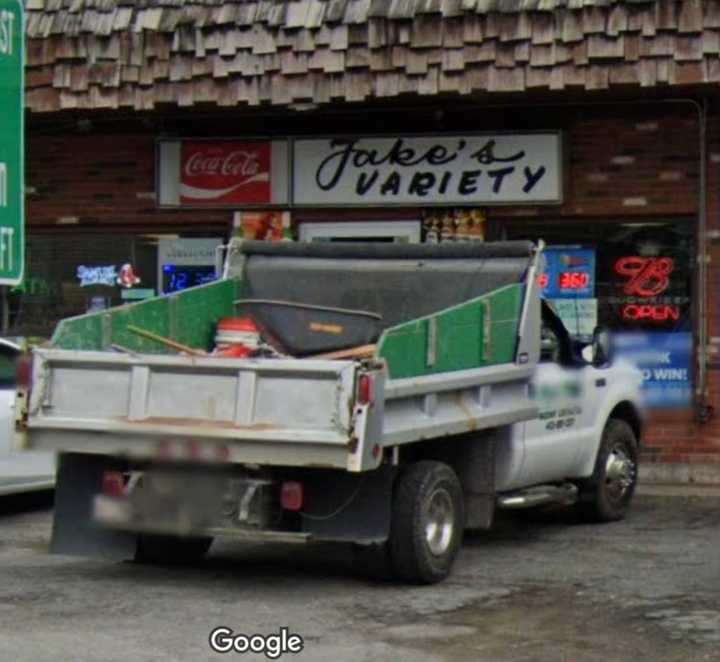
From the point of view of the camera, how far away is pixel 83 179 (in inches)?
599

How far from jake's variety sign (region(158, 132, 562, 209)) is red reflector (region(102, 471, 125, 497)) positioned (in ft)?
21.1

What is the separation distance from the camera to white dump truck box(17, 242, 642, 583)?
25.7 ft

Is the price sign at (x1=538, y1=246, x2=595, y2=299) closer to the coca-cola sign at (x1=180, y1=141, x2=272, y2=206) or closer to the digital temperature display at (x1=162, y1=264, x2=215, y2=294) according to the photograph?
the coca-cola sign at (x1=180, y1=141, x2=272, y2=206)

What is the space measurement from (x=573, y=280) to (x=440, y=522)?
573 cm

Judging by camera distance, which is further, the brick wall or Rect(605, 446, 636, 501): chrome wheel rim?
the brick wall

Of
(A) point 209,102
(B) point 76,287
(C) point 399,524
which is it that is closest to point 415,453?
(C) point 399,524

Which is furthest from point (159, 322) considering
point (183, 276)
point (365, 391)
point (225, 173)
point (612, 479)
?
point (183, 276)

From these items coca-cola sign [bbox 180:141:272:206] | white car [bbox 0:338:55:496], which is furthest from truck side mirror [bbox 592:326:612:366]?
coca-cola sign [bbox 180:141:272:206]

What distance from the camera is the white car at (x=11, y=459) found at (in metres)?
10.8

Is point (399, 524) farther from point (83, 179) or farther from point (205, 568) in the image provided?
point (83, 179)

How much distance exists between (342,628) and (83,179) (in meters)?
8.94

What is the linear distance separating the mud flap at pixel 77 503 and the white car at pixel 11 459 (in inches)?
82.5

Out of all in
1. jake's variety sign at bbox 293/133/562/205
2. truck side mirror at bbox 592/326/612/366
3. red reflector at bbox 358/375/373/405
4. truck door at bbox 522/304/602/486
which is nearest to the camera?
red reflector at bbox 358/375/373/405

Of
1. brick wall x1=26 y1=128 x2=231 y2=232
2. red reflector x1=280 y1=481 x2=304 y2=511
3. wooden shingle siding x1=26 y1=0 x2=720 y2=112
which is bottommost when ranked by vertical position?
red reflector x1=280 y1=481 x2=304 y2=511
